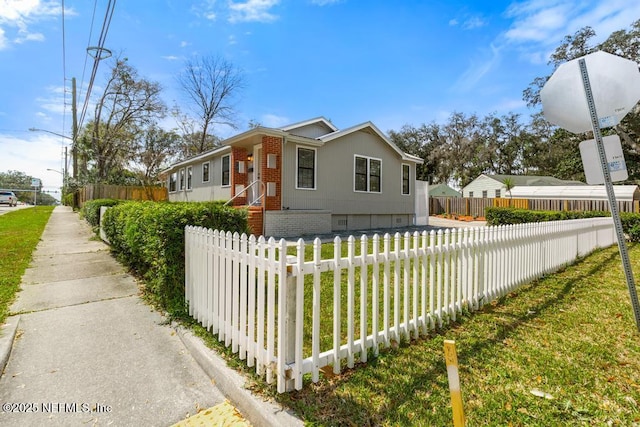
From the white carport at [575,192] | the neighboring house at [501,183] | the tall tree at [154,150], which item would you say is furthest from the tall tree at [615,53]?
the tall tree at [154,150]

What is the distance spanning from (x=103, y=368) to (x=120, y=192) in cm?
2196

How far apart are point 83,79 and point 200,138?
21.6 m

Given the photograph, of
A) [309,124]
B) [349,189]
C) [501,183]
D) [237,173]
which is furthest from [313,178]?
[501,183]

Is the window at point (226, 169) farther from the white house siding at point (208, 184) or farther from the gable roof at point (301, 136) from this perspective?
the gable roof at point (301, 136)

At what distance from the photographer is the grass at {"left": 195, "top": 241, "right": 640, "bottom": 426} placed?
2.21m

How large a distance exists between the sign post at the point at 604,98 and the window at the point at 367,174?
10369 mm

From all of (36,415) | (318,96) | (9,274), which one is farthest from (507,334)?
(318,96)

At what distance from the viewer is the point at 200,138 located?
34062mm

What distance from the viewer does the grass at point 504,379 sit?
86.8 inches

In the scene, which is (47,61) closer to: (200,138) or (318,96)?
(318,96)

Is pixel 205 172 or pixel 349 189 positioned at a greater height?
pixel 205 172

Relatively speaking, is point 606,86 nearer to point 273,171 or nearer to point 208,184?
point 273,171

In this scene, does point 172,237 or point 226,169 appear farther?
point 226,169

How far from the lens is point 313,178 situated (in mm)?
12961
